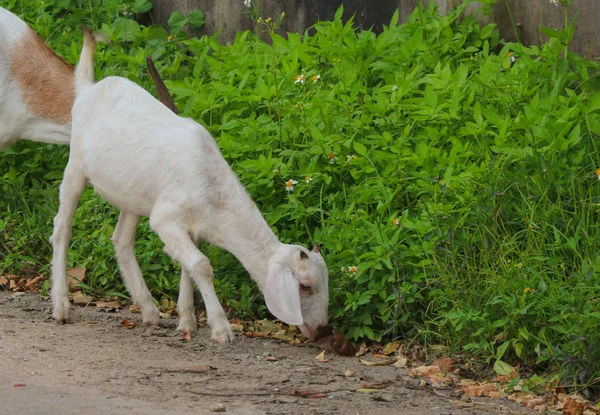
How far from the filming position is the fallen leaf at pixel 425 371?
509 centimetres

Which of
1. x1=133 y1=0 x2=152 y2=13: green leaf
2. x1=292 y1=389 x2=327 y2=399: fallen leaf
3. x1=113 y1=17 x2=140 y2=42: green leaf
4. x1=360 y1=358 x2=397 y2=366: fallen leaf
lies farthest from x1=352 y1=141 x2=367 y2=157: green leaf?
x1=133 y1=0 x2=152 y2=13: green leaf

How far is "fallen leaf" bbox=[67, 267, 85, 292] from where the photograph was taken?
6559 mm

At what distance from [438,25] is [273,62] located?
3.89ft

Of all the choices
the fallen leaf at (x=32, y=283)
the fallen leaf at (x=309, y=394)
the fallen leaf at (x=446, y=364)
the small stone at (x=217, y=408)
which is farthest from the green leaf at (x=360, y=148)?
the small stone at (x=217, y=408)

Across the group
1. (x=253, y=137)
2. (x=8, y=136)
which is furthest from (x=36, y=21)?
(x=253, y=137)

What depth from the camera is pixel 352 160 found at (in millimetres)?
6309

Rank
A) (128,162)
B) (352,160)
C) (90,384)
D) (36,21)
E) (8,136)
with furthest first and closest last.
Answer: (36,21) → (8,136) → (352,160) → (128,162) → (90,384)

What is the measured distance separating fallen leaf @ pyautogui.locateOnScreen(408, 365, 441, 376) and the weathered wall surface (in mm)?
2746

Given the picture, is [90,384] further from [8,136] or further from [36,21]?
[36,21]

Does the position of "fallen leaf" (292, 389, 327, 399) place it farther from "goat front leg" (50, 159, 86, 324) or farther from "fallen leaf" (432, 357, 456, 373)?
"goat front leg" (50, 159, 86, 324)

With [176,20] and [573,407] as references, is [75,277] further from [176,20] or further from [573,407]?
[573,407]

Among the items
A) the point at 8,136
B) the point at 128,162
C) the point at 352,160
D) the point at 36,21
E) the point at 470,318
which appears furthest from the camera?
the point at 36,21

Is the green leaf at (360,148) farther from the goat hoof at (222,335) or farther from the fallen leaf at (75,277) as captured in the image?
the fallen leaf at (75,277)

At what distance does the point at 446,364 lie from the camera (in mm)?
5172
